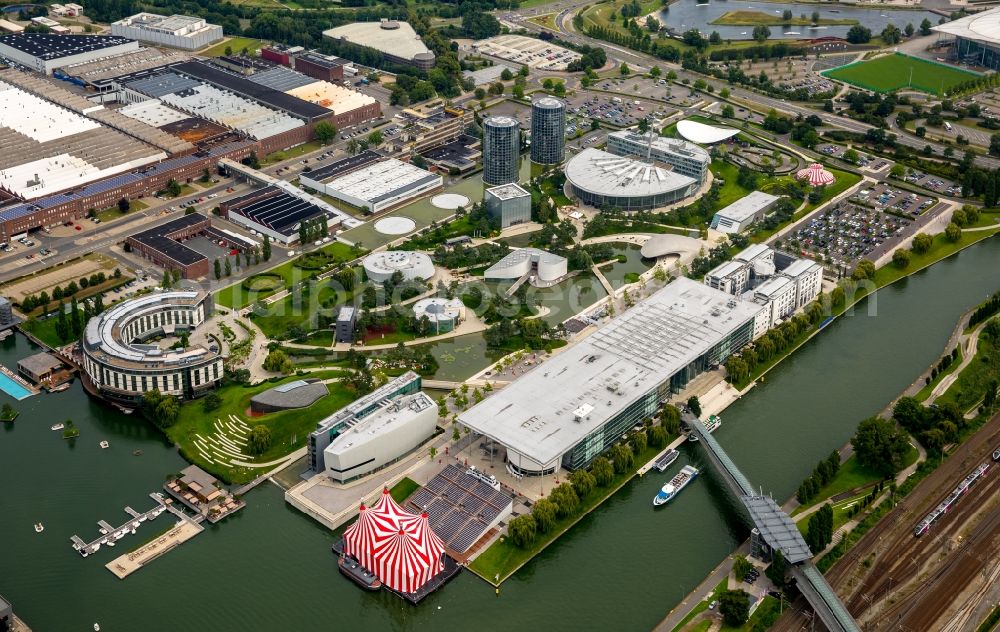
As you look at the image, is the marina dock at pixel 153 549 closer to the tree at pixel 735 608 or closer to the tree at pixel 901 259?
the tree at pixel 735 608

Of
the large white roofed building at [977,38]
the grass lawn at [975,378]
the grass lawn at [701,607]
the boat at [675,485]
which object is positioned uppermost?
the large white roofed building at [977,38]

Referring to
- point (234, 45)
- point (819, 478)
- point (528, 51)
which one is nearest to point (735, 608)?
point (819, 478)

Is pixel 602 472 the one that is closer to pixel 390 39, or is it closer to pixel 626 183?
pixel 626 183

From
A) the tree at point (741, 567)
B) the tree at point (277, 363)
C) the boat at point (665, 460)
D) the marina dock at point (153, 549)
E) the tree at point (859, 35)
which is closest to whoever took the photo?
the tree at point (741, 567)

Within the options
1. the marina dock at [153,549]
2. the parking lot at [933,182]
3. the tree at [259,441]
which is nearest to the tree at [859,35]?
the parking lot at [933,182]

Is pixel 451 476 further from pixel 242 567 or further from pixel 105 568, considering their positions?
pixel 105 568

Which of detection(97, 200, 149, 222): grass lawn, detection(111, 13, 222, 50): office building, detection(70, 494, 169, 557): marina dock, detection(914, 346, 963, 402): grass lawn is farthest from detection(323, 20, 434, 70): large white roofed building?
detection(70, 494, 169, 557): marina dock
